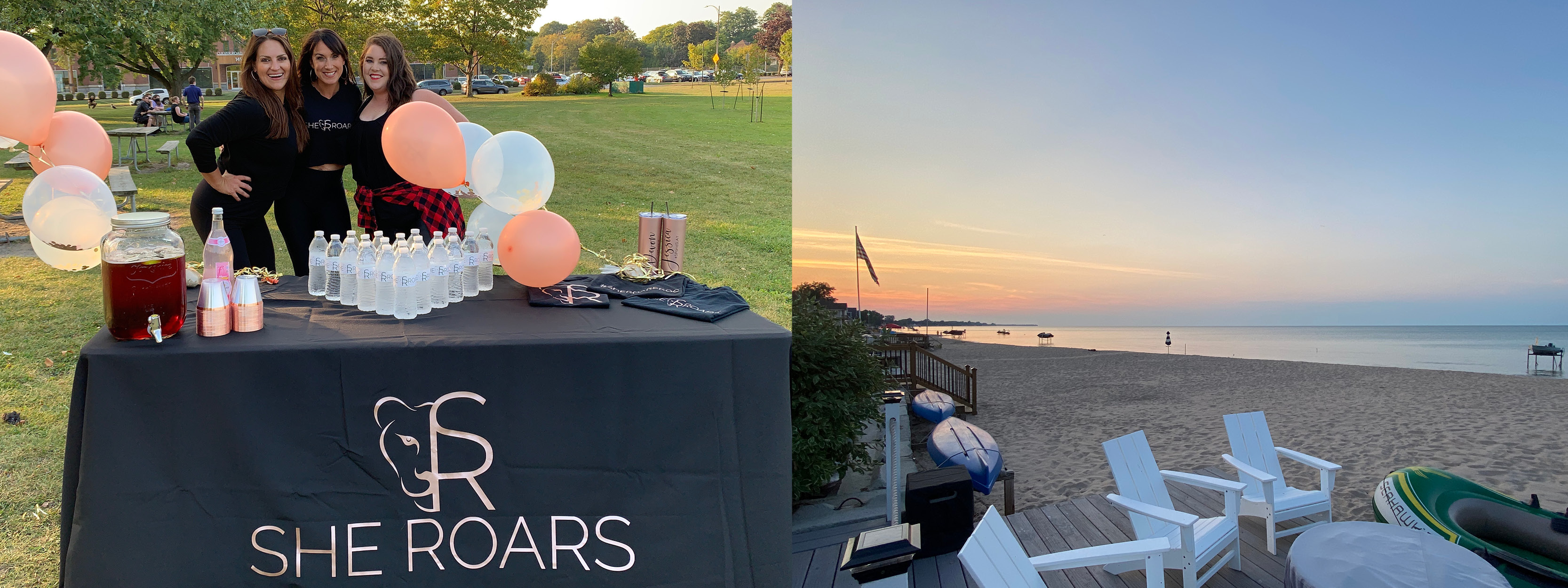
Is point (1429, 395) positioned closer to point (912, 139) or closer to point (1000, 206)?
point (1000, 206)

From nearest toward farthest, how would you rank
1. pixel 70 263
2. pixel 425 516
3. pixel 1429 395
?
pixel 425 516
pixel 70 263
pixel 1429 395

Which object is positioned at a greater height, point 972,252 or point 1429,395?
point 972,252

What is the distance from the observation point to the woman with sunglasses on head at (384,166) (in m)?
2.70

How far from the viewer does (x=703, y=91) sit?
1752 centimetres

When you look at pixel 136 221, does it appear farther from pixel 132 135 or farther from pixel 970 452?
pixel 132 135

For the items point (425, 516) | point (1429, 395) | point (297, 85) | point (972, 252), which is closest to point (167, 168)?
point (297, 85)

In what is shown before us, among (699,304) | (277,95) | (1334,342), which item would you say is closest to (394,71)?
(277,95)

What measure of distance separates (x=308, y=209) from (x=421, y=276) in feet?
5.07

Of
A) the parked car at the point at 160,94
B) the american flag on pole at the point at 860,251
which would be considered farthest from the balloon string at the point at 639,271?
the parked car at the point at 160,94

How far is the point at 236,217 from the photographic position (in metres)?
2.83

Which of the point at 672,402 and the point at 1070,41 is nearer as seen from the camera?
the point at 672,402

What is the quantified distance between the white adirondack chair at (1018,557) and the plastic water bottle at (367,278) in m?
1.62

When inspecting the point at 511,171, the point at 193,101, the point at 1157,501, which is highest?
the point at 193,101

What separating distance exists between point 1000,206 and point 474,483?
248 inches
